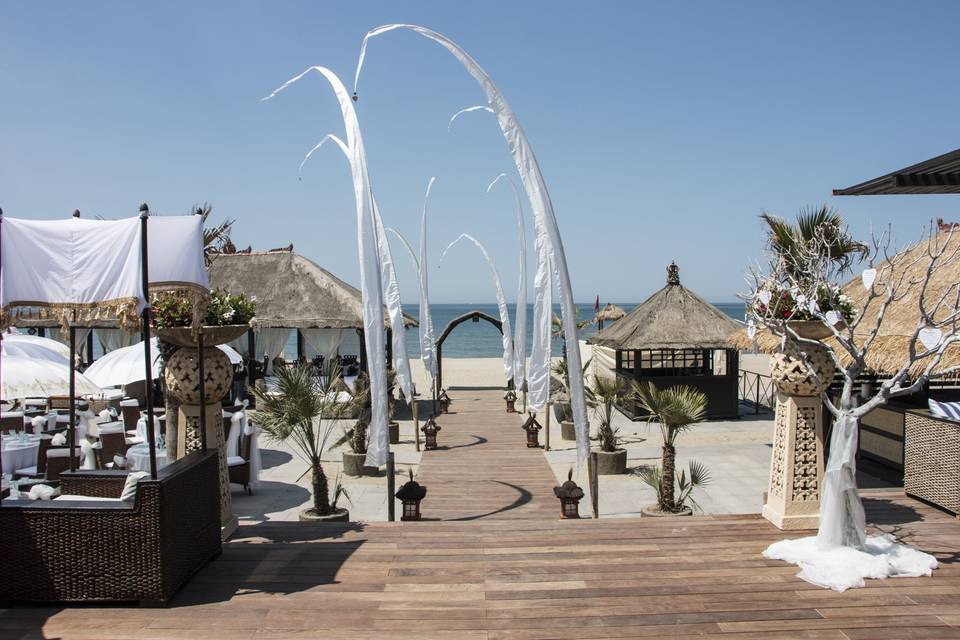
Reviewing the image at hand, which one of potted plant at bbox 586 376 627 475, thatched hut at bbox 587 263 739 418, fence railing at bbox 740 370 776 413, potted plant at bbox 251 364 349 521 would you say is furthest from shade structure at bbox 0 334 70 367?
fence railing at bbox 740 370 776 413

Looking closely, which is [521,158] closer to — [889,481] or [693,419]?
[693,419]

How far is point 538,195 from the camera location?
833 cm

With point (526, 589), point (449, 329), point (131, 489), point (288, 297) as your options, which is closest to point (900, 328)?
point (526, 589)

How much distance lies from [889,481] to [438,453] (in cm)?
774

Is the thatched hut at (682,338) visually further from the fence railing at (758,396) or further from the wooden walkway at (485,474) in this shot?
the wooden walkway at (485,474)

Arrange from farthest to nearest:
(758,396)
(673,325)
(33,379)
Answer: (758,396), (673,325), (33,379)

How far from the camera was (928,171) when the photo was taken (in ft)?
21.0

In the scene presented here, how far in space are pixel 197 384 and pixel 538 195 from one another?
14.7ft

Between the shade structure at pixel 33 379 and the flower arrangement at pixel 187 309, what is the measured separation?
14.1 feet

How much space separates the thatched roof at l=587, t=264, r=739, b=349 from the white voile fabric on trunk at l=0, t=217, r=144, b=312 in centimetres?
1409

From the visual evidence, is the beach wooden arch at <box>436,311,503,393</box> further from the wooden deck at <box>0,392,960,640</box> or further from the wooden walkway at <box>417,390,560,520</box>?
the wooden deck at <box>0,392,960,640</box>

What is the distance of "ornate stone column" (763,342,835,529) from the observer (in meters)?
6.52

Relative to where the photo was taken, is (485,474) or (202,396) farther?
(485,474)

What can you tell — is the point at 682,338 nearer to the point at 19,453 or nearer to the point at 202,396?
the point at 202,396
